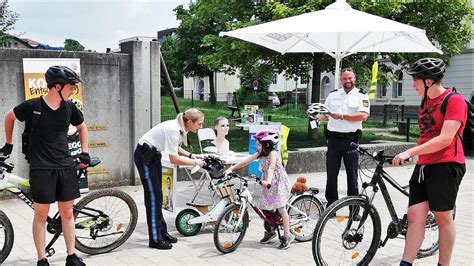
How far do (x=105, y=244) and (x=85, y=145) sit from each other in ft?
4.17

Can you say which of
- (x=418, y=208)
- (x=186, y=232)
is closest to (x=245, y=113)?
(x=186, y=232)

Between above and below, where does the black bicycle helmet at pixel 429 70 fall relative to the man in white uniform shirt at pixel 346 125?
above

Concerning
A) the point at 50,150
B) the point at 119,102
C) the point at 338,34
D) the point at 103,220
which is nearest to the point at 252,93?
the point at 338,34

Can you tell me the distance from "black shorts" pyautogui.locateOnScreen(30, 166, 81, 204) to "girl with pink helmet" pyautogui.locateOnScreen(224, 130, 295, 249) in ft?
5.65

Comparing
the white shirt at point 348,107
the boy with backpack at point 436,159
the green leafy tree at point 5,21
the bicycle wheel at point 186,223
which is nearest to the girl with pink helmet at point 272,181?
the bicycle wheel at point 186,223

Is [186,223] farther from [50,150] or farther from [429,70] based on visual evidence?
[429,70]

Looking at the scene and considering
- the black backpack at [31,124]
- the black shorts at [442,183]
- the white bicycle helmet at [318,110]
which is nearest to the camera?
the black shorts at [442,183]

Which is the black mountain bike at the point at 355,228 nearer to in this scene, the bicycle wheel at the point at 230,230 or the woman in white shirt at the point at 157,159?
the bicycle wheel at the point at 230,230

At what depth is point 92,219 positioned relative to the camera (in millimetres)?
5254

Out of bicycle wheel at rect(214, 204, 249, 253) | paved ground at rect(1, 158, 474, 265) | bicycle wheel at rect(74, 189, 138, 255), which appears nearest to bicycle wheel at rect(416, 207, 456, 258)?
paved ground at rect(1, 158, 474, 265)

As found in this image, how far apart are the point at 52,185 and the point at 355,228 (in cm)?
277

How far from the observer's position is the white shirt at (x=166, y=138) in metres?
5.34

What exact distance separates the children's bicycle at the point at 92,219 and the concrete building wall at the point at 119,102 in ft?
10.6

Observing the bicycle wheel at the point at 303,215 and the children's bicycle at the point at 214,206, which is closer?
the children's bicycle at the point at 214,206
